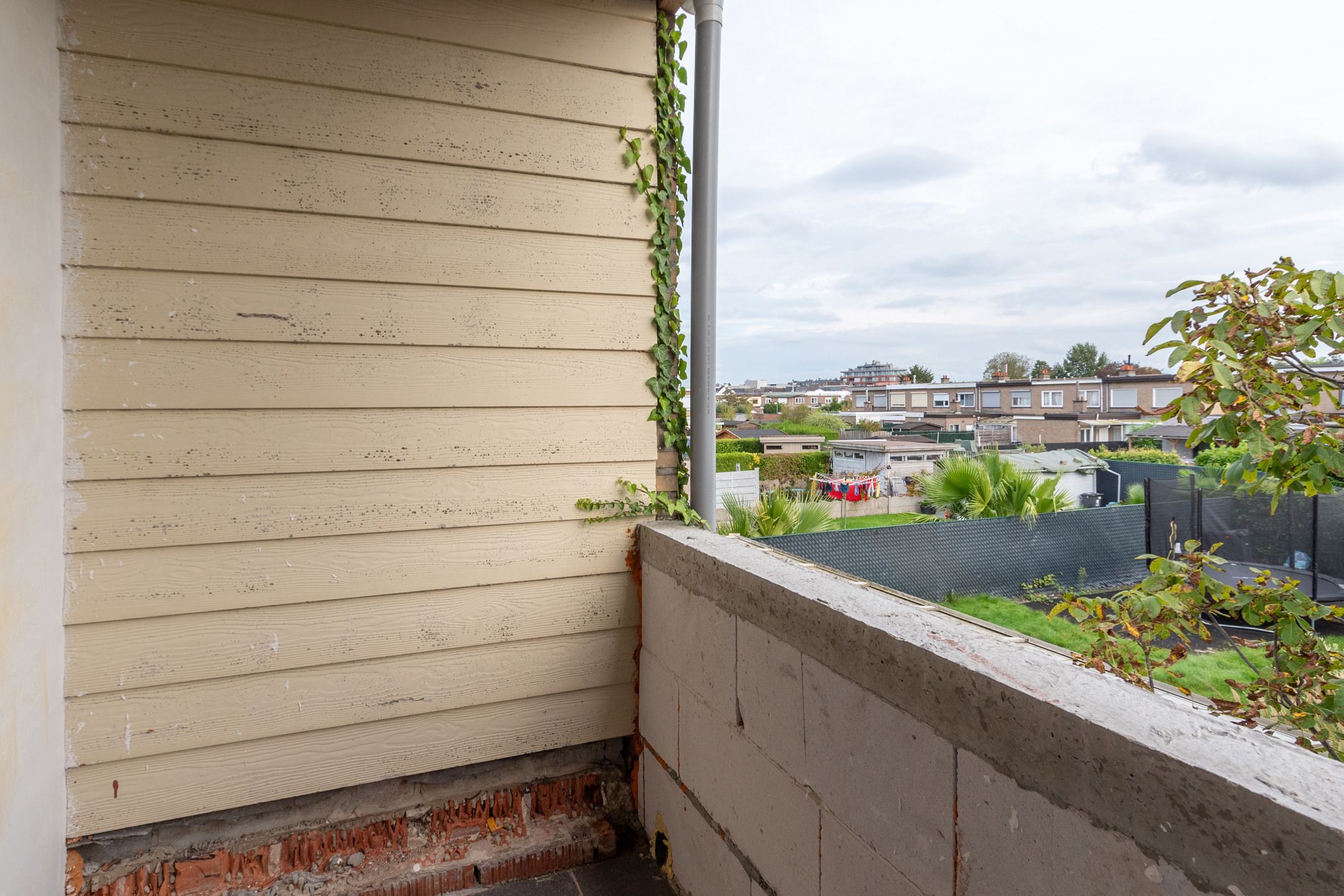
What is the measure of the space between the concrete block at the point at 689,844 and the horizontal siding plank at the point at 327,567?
0.61 m

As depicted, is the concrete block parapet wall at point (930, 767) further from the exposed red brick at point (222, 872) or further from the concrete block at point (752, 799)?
the exposed red brick at point (222, 872)

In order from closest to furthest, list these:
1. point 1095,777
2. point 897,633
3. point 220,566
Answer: point 1095,777
point 897,633
point 220,566

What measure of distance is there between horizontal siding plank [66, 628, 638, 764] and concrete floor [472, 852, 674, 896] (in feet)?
1.58

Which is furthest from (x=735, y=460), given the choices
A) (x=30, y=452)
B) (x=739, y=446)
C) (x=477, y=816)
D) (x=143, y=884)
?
(x=143, y=884)

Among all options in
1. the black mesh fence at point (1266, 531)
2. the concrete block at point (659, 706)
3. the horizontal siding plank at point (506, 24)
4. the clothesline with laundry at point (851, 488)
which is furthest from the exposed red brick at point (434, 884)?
the horizontal siding plank at point (506, 24)

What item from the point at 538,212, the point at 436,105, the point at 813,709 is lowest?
the point at 813,709

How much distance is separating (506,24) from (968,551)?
189 centimetres

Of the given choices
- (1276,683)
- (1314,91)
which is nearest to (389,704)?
(1276,683)

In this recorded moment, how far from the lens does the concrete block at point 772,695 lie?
1.23 m

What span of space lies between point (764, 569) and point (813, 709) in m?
0.30

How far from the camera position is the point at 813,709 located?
1.18 m

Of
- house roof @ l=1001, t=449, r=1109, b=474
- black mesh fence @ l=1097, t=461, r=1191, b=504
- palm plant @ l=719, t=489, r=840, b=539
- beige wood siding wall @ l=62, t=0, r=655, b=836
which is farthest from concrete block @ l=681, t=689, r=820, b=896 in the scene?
house roof @ l=1001, t=449, r=1109, b=474

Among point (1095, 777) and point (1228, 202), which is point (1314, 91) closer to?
point (1228, 202)

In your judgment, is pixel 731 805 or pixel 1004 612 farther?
pixel 1004 612
